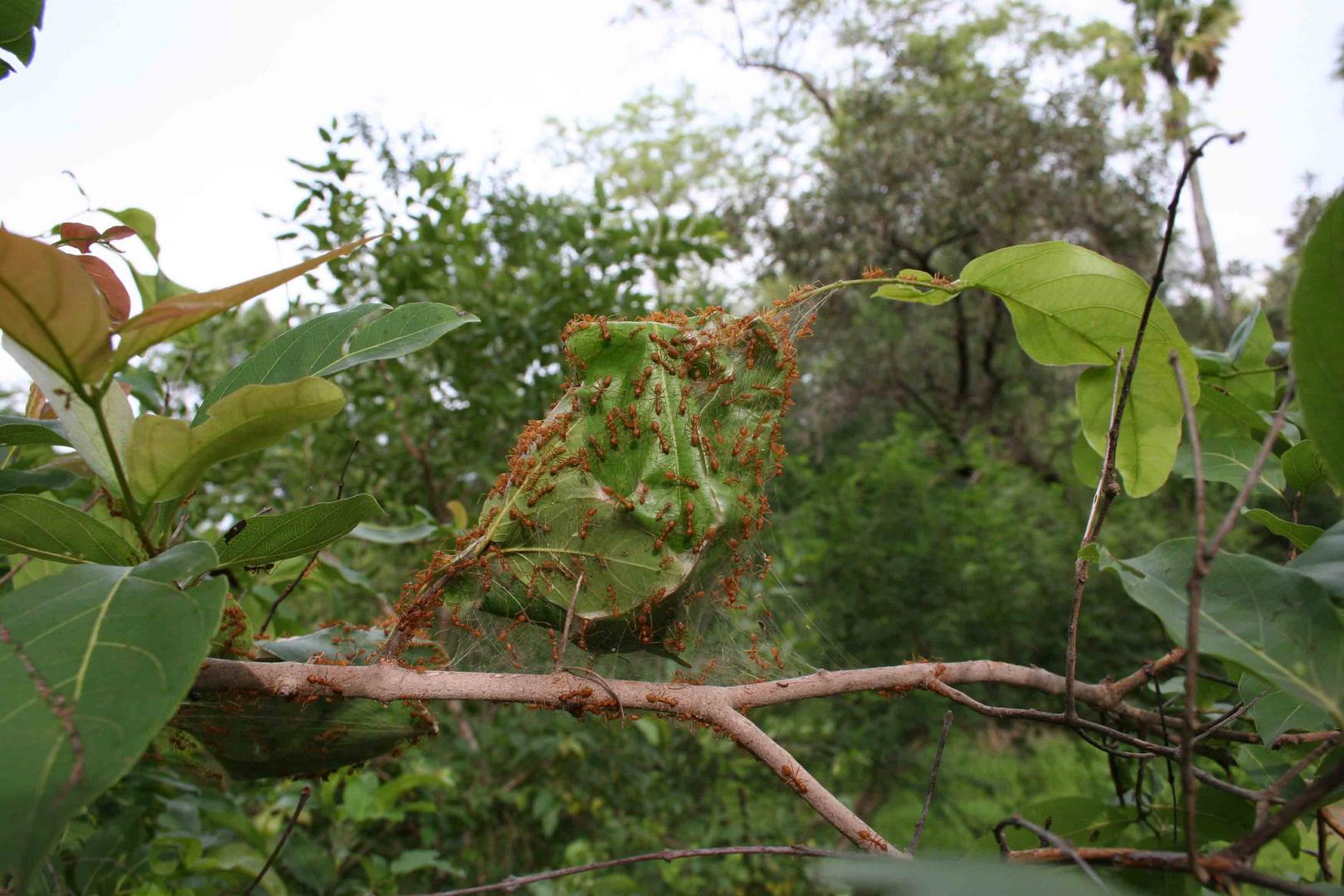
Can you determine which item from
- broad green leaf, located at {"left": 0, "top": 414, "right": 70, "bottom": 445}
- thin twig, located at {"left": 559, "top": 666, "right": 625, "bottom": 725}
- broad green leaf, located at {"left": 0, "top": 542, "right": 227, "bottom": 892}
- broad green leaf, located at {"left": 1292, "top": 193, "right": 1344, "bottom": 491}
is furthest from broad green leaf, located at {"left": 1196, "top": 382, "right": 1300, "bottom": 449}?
broad green leaf, located at {"left": 0, "top": 414, "right": 70, "bottom": 445}

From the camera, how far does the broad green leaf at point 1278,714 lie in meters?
0.84

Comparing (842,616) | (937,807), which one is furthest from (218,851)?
(842,616)

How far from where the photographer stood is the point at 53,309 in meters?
0.63

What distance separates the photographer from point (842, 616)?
692 centimetres

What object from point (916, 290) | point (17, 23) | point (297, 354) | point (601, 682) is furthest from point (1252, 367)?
point (17, 23)

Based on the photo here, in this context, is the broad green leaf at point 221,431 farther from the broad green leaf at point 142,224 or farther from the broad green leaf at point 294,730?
the broad green leaf at point 142,224

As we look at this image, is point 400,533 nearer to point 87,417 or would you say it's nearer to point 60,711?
point 87,417

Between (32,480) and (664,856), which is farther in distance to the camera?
(32,480)

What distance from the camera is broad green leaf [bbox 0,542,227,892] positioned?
17.3 inches

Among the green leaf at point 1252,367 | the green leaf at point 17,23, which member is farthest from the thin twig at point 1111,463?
the green leaf at point 17,23

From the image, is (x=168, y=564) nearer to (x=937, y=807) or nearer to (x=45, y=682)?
(x=45, y=682)

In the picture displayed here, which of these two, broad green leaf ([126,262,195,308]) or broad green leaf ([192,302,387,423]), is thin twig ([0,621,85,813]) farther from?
broad green leaf ([126,262,195,308])

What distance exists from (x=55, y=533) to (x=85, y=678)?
0.35 meters

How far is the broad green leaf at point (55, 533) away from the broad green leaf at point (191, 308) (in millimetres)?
181
